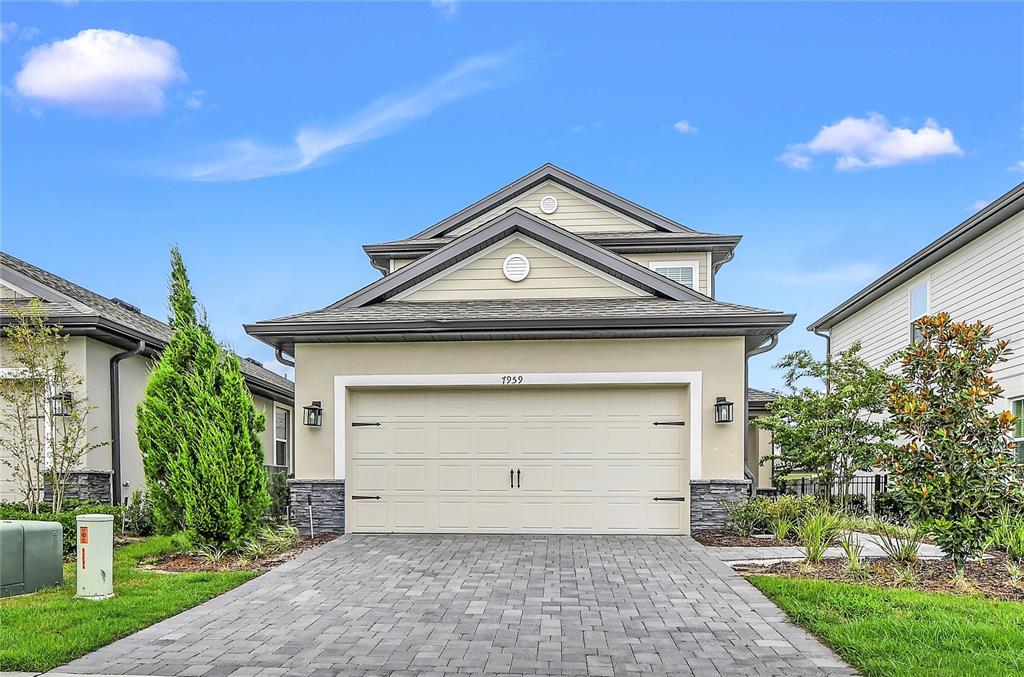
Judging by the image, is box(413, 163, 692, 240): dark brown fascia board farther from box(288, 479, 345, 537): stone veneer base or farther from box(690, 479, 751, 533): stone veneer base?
box(690, 479, 751, 533): stone veneer base

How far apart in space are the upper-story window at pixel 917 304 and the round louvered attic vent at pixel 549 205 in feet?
27.4

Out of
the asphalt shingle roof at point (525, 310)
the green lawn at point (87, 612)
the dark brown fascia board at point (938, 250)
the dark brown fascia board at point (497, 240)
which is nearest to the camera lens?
the green lawn at point (87, 612)

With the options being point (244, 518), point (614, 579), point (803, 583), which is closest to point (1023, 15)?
point (803, 583)

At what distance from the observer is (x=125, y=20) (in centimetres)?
1273

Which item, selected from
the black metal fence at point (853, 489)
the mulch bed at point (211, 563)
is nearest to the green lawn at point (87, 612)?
the mulch bed at point (211, 563)

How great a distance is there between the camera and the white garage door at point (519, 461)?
11.1 m

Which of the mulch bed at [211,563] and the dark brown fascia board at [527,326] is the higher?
the dark brown fascia board at [527,326]

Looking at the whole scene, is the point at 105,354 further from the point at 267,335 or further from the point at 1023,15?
the point at 1023,15

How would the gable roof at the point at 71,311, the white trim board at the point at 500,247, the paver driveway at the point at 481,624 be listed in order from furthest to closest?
1. the white trim board at the point at 500,247
2. the gable roof at the point at 71,311
3. the paver driveway at the point at 481,624

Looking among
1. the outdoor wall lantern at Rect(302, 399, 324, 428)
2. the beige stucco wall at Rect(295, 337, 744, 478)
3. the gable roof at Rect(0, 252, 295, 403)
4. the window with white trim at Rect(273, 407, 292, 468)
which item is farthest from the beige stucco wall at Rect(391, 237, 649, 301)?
the window with white trim at Rect(273, 407, 292, 468)

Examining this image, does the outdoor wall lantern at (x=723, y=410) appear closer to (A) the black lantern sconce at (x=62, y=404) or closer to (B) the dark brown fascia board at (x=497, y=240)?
(B) the dark brown fascia board at (x=497, y=240)

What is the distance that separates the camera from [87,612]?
6227mm

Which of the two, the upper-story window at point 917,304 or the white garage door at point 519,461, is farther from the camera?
the upper-story window at point 917,304

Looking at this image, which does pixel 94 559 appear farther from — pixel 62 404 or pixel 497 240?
pixel 497 240
